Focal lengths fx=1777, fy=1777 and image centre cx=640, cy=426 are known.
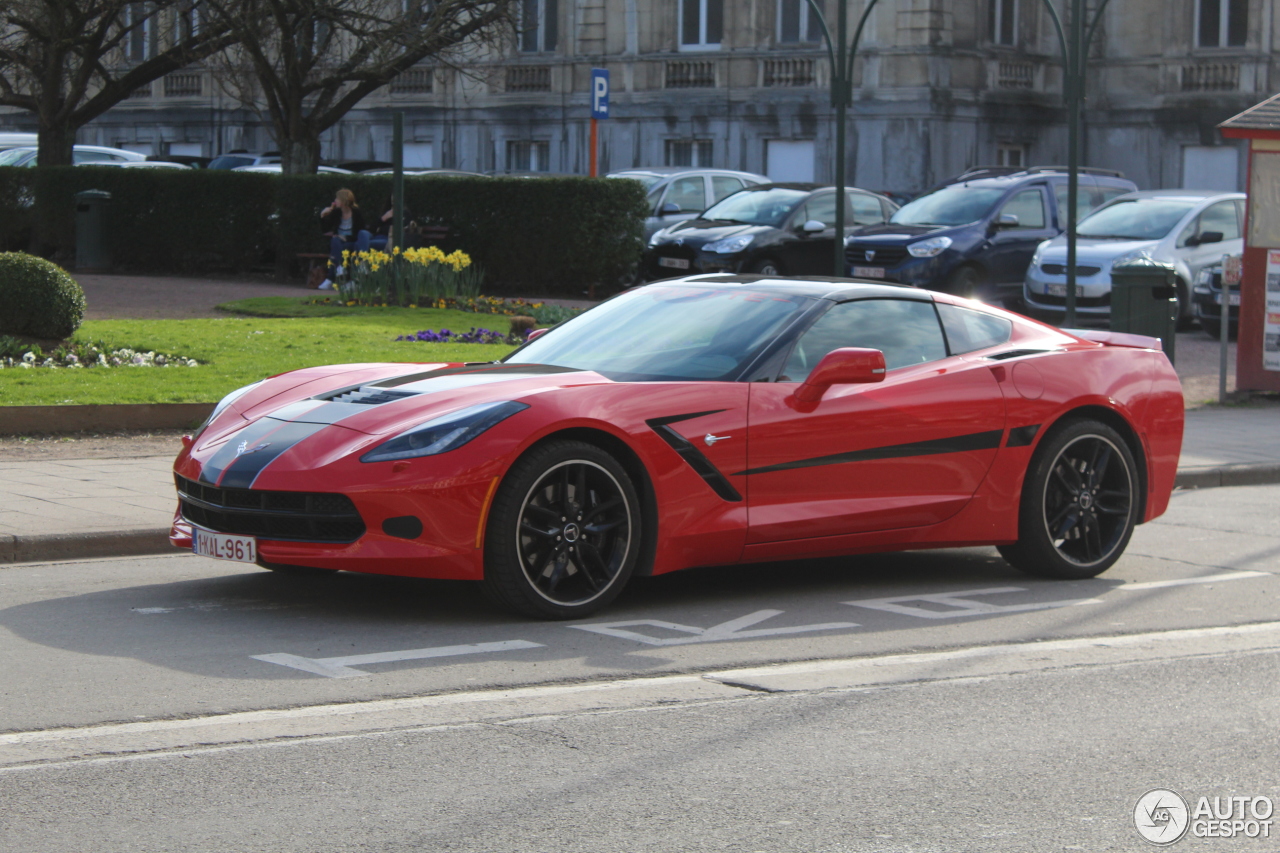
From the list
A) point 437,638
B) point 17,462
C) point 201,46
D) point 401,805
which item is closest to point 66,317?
point 17,462

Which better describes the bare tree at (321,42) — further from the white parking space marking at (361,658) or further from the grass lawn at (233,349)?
the white parking space marking at (361,658)

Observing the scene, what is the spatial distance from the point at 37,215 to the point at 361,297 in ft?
31.9

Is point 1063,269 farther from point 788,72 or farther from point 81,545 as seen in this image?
point 788,72

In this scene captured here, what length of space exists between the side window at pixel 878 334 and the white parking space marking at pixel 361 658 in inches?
72.2

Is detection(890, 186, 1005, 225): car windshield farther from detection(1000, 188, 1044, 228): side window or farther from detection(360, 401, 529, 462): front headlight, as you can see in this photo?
detection(360, 401, 529, 462): front headlight

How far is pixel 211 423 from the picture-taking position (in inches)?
296

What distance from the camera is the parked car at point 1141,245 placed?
21.8 meters

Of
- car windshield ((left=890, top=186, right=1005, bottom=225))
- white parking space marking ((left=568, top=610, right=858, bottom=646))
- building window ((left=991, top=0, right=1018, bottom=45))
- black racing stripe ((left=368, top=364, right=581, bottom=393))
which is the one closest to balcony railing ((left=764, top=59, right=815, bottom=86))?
building window ((left=991, top=0, right=1018, bottom=45))

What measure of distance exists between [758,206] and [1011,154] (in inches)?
772

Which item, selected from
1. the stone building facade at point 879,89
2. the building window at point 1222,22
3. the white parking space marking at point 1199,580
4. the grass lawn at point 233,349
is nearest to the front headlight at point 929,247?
the grass lawn at point 233,349

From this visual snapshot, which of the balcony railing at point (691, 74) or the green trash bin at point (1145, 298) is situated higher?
the balcony railing at point (691, 74)

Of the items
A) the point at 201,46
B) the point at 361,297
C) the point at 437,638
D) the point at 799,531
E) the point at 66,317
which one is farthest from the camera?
the point at 201,46

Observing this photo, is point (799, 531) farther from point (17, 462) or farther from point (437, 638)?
point (17, 462)

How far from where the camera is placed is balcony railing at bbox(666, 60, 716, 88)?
143ft
